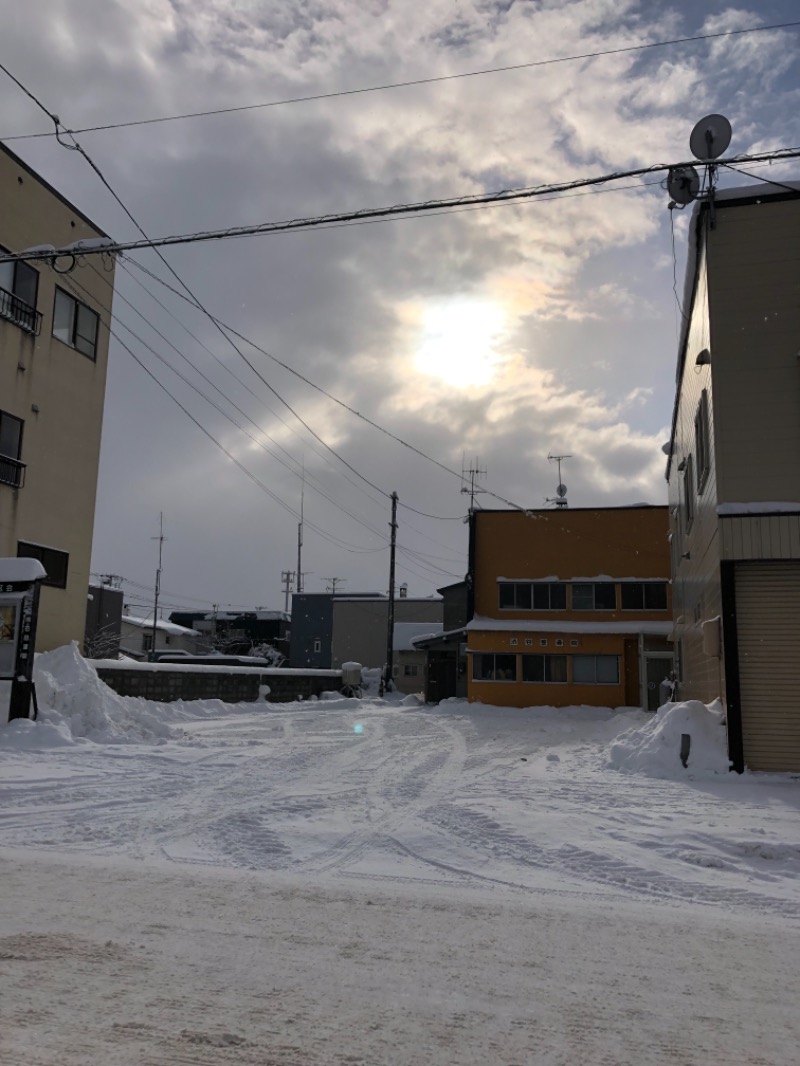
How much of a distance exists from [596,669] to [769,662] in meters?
19.7

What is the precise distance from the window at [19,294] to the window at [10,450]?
222 centimetres

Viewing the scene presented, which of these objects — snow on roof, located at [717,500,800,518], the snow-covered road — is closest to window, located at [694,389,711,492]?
snow on roof, located at [717,500,800,518]

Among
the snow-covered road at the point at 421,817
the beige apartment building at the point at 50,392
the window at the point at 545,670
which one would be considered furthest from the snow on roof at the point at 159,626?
the snow-covered road at the point at 421,817

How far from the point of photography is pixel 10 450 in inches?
692

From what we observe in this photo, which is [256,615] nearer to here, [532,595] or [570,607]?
[532,595]

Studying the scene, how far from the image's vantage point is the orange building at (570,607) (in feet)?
103

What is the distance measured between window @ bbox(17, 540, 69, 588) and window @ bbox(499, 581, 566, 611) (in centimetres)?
1946

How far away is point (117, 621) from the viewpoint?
5884 centimetres

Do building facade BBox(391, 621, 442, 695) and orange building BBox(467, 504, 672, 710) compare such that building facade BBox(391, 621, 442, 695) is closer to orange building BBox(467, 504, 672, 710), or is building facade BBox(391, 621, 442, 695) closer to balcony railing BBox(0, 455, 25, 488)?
orange building BBox(467, 504, 672, 710)

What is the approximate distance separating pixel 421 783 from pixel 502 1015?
7717mm

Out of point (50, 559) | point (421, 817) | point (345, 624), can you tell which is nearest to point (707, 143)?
point (421, 817)

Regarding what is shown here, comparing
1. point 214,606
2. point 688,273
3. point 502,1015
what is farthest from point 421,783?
point 214,606

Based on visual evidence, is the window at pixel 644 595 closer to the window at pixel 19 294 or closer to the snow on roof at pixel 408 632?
the window at pixel 19 294

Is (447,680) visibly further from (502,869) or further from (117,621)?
(502,869)
